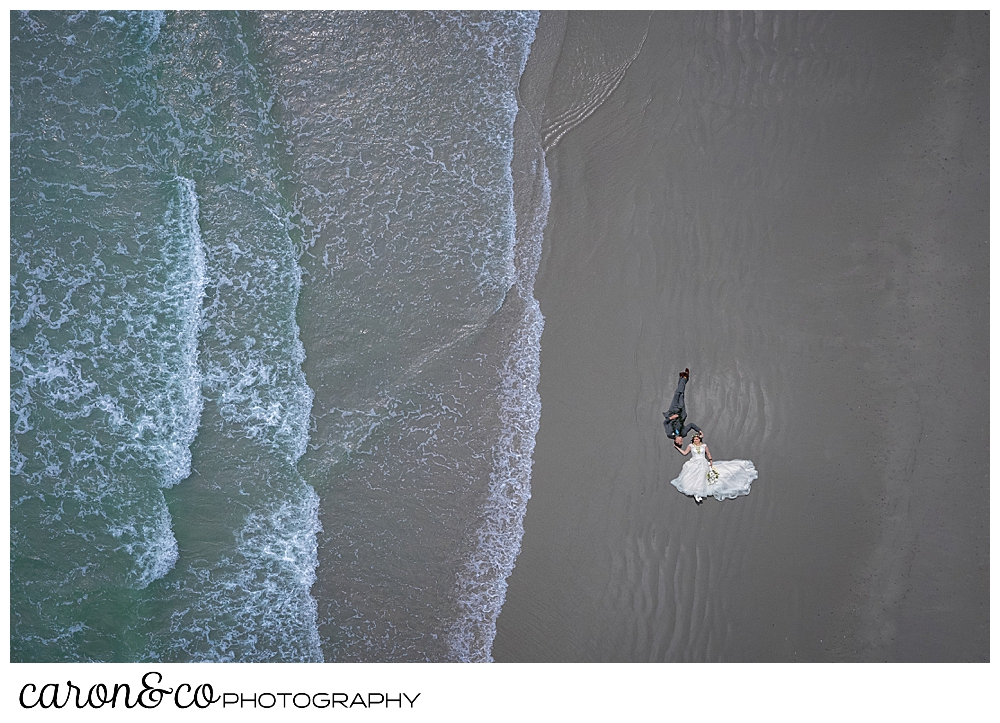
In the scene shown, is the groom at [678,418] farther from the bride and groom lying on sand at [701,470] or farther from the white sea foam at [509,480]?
the white sea foam at [509,480]

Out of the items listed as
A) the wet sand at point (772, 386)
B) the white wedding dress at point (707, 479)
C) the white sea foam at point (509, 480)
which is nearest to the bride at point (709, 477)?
the white wedding dress at point (707, 479)

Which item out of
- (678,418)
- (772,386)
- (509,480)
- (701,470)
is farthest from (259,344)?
(772,386)

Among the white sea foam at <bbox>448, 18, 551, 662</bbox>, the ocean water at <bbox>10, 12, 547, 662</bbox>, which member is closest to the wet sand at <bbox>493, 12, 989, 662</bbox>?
the white sea foam at <bbox>448, 18, 551, 662</bbox>

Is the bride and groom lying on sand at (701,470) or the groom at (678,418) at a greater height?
the groom at (678,418)

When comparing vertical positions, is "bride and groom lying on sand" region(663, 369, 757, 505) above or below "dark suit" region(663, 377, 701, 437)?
below

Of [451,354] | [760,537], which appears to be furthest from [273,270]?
[760,537]

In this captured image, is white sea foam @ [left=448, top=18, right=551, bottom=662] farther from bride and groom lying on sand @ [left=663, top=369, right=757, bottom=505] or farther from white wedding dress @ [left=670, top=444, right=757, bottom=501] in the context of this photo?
white wedding dress @ [left=670, top=444, right=757, bottom=501]
